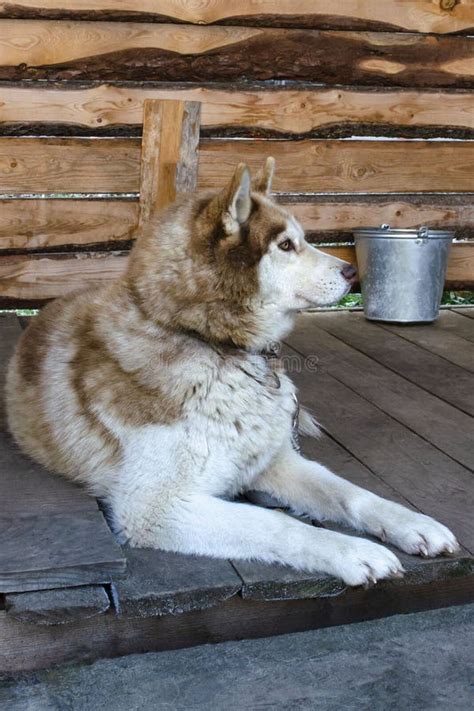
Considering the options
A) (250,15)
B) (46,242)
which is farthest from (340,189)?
(46,242)

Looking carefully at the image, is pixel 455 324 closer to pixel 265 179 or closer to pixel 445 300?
pixel 445 300

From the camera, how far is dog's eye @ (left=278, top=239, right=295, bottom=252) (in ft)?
8.77

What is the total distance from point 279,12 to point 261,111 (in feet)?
1.67

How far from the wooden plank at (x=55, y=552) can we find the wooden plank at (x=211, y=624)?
0.12 meters

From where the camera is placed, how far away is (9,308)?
505cm

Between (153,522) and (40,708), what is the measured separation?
548 millimetres

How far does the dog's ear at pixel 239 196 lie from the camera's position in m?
2.47

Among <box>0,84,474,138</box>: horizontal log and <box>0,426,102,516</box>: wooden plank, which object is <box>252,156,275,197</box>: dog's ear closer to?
<box>0,426,102,516</box>: wooden plank

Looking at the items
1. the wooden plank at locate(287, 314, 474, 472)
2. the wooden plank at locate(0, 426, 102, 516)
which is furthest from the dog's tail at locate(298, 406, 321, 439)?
the wooden plank at locate(0, 426, 102, 516)

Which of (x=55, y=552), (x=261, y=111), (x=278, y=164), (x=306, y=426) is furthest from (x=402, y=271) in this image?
(x=55, y=552)

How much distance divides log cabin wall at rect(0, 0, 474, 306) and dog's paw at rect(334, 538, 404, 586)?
3.01m

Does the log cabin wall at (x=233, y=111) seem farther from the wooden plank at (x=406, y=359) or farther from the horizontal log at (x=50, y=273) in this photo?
the wooden plank at (x=406, y=359)

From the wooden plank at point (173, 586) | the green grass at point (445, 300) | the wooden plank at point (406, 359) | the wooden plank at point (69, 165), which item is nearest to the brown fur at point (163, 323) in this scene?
the wooden plank at point (173, 586)

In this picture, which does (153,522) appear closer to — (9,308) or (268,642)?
(268,642)
